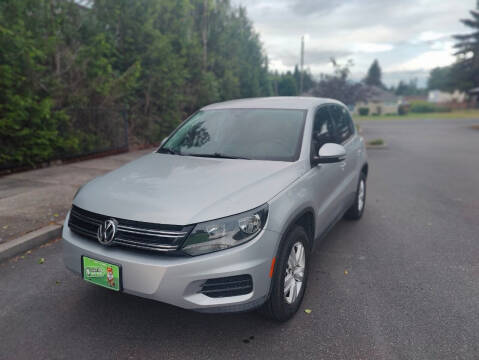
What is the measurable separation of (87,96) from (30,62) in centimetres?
194

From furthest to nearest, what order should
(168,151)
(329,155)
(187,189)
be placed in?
(168,151)
(329,155)
(187,189)

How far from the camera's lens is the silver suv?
7.85 ft

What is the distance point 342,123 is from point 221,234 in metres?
3.09

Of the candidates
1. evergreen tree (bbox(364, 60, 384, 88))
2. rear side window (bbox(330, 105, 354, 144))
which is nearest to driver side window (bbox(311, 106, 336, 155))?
rear side window (bbox(330, 105, 354, 144))

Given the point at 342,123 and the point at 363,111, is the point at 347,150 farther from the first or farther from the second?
the point at 363,111

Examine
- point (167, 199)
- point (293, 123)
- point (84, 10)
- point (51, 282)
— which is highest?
point (84, 10)

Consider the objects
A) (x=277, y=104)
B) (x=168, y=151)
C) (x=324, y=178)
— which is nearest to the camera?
(x=324, y=178)

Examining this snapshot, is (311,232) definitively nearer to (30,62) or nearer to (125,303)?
(125,303)

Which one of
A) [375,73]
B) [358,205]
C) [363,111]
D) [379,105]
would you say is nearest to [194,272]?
[358,205]

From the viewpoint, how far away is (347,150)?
4.62m

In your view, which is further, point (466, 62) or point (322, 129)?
point (466, 62)

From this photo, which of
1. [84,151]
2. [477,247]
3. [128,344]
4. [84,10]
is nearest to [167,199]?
[128,344]

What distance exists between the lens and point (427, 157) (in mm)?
12195

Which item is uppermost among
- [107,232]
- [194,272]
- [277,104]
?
[277,104]
